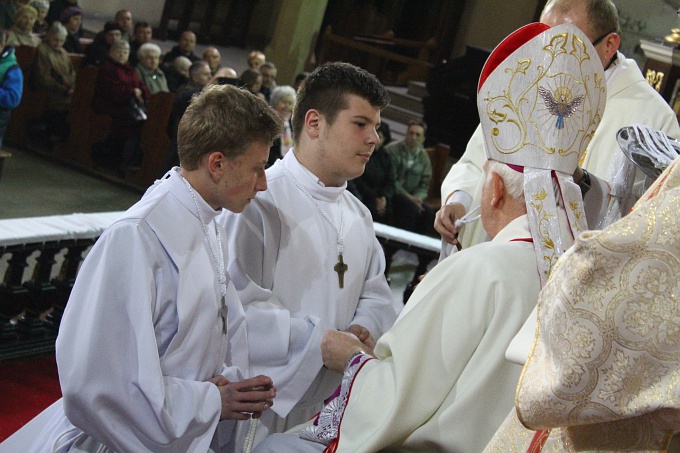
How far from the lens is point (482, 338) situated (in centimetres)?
201

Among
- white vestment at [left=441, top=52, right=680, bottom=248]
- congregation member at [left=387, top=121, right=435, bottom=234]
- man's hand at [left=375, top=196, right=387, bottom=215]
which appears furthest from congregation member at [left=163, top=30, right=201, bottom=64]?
white vestment at [left=441, top=52, right=680, bottom=248]

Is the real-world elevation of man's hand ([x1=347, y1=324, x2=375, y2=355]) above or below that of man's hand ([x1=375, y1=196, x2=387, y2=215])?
above

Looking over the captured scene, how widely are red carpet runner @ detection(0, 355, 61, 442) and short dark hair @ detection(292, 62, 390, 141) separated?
1569 mm

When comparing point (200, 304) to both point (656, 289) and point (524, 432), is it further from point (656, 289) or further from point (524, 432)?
point (656, 289)

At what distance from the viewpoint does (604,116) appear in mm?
3486

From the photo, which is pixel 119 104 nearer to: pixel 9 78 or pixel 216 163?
pixel 9 78

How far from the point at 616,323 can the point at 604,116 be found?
2408mm

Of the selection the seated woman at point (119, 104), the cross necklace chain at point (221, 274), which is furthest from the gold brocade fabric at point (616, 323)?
the seated woman at point (119, 104)

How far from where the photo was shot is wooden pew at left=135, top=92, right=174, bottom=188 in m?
8.24

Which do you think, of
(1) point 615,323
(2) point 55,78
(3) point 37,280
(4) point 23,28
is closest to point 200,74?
(2) point 55,78

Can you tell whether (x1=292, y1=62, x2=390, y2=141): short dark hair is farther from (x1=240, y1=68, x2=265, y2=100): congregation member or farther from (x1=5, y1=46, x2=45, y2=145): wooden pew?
(x1=5, y1=46, x2=45, y2=145): wooden pew

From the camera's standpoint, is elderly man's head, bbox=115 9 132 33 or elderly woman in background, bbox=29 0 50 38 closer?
elderly woman in background, bbox=29 0 50 38

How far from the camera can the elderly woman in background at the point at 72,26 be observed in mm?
9413

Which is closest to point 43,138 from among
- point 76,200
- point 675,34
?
point 76,200
